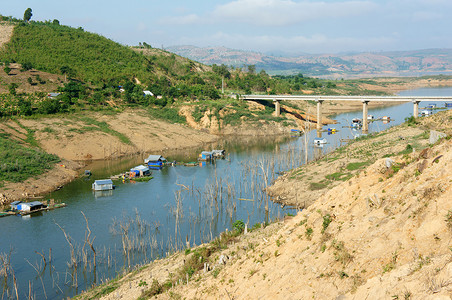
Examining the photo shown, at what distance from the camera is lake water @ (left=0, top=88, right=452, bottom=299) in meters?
38.5

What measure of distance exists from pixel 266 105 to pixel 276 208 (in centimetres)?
8680

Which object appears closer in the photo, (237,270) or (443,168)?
(443,168)

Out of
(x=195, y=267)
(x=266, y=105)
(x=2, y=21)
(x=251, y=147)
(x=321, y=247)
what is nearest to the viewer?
(x=321, y=247)

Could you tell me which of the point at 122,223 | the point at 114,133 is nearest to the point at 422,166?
the point at 122,223

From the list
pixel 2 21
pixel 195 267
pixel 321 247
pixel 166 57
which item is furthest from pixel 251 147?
pixel 2 21

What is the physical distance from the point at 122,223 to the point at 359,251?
33.8 metres

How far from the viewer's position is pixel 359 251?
19.5m

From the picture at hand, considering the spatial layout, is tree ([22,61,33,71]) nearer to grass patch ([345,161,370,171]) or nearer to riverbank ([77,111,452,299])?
grass patch ([345,161,370,171])

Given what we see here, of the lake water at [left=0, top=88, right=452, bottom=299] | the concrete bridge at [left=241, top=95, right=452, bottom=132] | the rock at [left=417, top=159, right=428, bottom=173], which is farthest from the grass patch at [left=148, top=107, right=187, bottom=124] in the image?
the rock at [left=417, top=159, right=428, bottom=173]

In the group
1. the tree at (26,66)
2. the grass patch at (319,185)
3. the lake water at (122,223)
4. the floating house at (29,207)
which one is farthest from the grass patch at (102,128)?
the grass patch at (319,185)

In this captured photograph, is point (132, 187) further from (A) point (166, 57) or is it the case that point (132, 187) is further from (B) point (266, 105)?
(A) point (166, 57)

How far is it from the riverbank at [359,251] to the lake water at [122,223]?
10.4m

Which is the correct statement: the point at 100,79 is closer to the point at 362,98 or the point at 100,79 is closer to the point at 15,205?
the point at 362,98

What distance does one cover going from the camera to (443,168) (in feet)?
66.0
